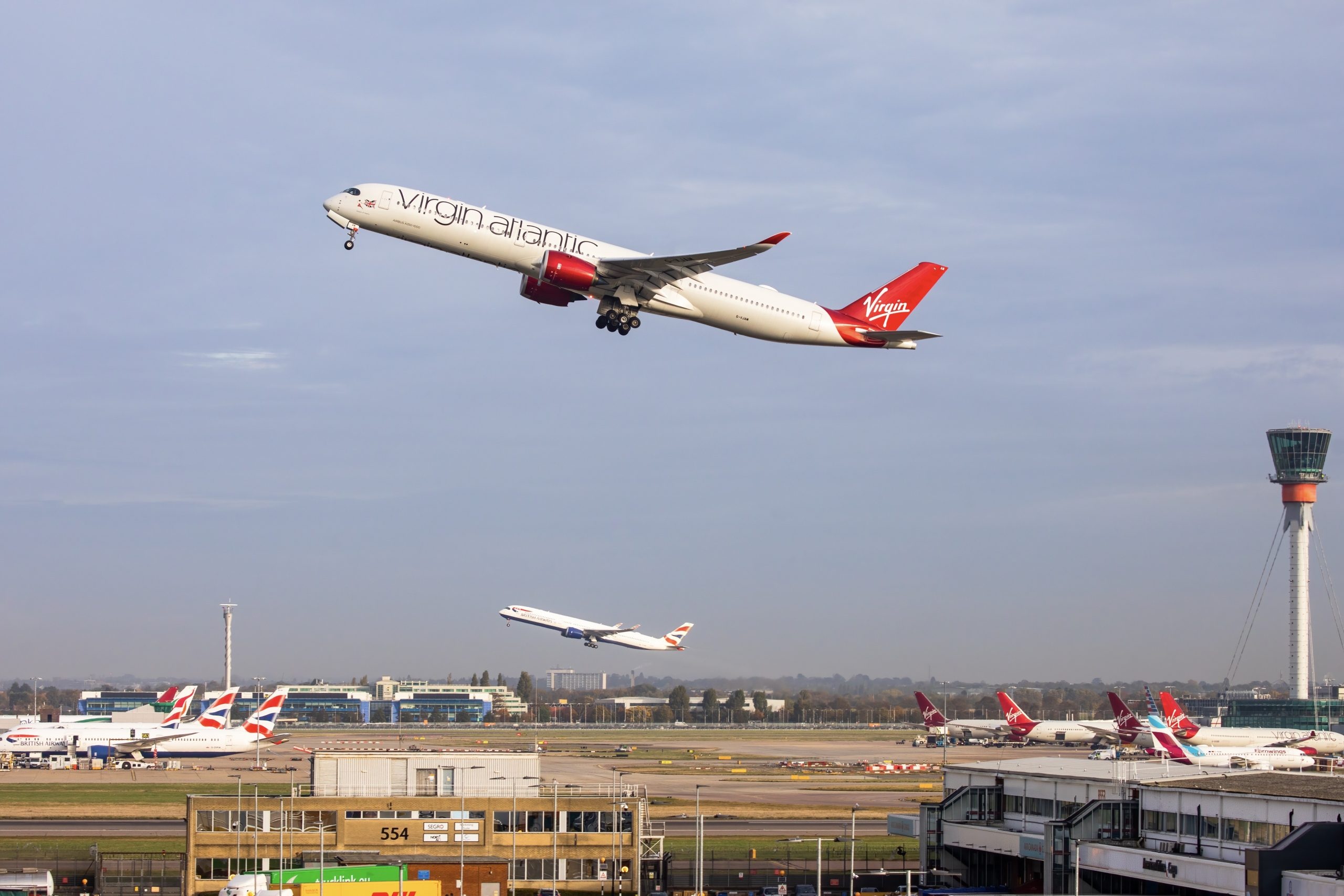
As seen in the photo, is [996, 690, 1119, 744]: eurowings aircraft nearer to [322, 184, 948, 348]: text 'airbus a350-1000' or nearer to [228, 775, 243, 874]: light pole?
[322, 184, 948, 348]: text 'airbus a350-1000'

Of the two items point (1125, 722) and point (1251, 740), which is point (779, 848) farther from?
point (1251, 740)

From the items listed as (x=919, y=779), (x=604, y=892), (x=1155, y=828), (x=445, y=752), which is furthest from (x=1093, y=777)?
(x=919, y=779)

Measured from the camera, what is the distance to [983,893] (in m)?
58.5

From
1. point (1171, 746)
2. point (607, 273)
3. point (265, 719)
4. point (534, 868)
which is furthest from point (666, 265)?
point (265, 719)

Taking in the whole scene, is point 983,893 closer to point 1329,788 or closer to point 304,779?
point 1329,788

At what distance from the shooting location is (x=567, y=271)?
209 feet

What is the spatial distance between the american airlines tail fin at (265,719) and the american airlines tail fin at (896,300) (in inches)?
3022

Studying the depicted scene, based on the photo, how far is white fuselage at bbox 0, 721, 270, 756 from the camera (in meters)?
125

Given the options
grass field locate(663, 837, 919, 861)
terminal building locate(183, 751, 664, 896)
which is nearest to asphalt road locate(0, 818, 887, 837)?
grass field locate(663, 837, 919, 861)

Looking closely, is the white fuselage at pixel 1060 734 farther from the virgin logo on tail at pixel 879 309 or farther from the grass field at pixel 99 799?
the virgin logo on tail at pixel 879 309

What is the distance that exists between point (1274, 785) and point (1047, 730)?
128340mm

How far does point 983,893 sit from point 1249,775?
490 inches

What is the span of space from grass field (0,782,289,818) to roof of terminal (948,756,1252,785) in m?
48.7

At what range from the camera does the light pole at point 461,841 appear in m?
56.4
